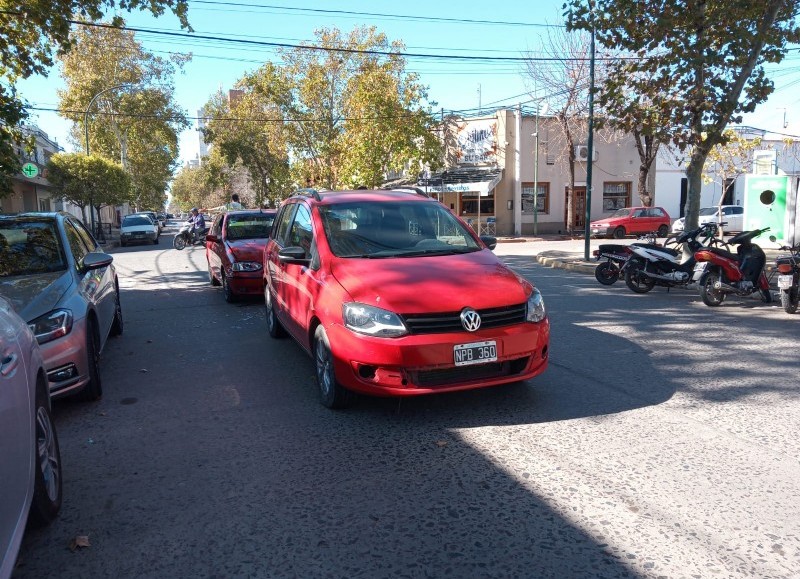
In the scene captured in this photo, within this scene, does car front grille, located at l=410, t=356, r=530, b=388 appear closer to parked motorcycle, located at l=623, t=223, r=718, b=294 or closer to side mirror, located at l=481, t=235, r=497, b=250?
side mirror, located at l=481, t=235, r=497, b=250

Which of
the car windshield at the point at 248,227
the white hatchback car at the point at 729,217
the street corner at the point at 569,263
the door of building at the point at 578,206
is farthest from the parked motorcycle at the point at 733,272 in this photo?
the door of building at the point at 578,206

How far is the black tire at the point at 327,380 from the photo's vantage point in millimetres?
5020

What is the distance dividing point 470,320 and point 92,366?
10.9ft

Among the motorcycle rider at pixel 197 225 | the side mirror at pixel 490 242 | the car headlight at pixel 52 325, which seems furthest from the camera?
the motorcycle rider at pixel 197 225

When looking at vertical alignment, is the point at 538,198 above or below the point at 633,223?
above

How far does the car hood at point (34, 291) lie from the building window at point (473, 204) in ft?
102

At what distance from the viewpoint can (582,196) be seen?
36750 millimetres

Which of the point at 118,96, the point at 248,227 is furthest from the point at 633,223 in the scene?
the point at 118,96

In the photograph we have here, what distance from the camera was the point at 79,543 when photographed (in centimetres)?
321

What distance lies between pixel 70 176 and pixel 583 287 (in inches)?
1159

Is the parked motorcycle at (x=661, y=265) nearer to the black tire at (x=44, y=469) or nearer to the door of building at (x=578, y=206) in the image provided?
the black tire at (x=44, y=469)

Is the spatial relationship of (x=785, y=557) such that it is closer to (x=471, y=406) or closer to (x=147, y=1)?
(x=471, y=406)

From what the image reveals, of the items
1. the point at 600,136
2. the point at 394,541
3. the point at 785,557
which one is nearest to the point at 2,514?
the point at 394,541

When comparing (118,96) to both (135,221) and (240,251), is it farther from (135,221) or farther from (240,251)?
(240,251)
